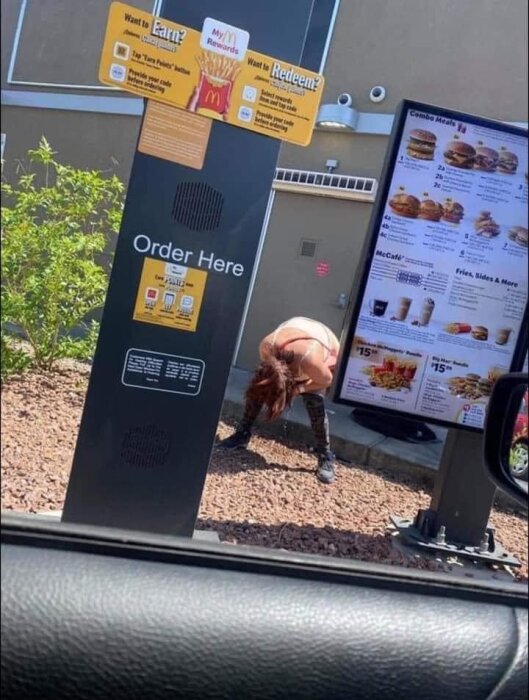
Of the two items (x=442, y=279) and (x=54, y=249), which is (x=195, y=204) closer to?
(x=54, y=249)

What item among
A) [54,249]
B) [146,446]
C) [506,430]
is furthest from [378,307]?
[54,249]

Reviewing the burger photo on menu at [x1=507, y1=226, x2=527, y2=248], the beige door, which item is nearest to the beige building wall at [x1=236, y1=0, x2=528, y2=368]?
the beige door

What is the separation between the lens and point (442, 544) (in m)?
3.23

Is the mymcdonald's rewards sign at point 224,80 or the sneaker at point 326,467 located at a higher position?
the mymcdonald's rewards sign at point 224,80

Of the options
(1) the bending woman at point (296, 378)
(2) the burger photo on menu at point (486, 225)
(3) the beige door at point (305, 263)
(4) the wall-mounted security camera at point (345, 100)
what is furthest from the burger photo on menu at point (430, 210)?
A: (4) the wall-mounted security camera at point (345, 100)

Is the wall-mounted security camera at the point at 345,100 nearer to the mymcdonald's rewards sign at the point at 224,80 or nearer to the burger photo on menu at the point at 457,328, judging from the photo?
the mymcdonald's rewards sign at the point at 224,80

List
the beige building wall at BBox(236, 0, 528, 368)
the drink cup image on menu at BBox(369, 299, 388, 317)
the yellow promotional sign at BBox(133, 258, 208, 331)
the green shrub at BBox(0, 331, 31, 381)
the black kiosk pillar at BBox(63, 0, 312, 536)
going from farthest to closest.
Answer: the drink cup image on menu at BBox(369, 299, 388, 317) → the yellow promotional sign at BBox(133, 258, 208, 331) → the black kiosk pillar at BBox(63, 0, 312, 536) → the beige building wall at BBox(236, 0, 528, 368) → the green shrub at BBox(0, 331, 31, 381)

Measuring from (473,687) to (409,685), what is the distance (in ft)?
0.46

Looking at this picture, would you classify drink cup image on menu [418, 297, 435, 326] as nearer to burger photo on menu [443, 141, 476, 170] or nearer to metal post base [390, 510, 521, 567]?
burger photo on menu [443, 141, 476, 170]

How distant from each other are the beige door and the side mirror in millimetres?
815

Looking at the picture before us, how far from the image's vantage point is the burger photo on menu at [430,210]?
3109 millimetres

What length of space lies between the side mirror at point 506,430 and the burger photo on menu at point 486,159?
130 centimetres

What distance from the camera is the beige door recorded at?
2525 mm

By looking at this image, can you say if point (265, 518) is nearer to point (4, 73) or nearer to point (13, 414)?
point (13, 414)
